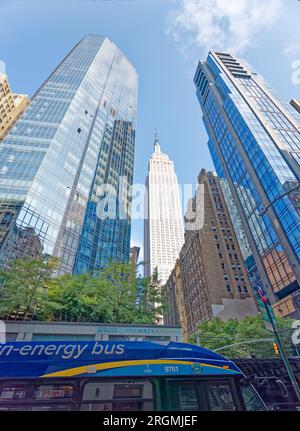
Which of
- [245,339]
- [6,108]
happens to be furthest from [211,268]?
[6,108]

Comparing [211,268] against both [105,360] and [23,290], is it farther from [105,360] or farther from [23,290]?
[105,360]

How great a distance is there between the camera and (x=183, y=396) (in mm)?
6168

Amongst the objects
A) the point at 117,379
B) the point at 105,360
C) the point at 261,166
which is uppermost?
the point at 261,166

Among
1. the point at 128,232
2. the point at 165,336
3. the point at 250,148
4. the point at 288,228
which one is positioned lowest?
the point at 165,336

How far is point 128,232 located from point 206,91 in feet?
214

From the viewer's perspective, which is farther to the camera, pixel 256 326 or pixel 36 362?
pixel 256 326

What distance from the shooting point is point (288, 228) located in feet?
127

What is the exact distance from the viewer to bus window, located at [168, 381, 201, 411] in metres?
5.99

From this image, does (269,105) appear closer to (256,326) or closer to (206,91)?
(206,91)

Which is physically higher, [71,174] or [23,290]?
[71,174]

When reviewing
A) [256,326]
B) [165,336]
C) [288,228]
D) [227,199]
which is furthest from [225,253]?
[165,336]

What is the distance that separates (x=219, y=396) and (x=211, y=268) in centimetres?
5402

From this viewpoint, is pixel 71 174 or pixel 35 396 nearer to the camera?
pixel 35 396

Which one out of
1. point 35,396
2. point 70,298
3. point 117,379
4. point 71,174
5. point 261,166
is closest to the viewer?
point 35,396
